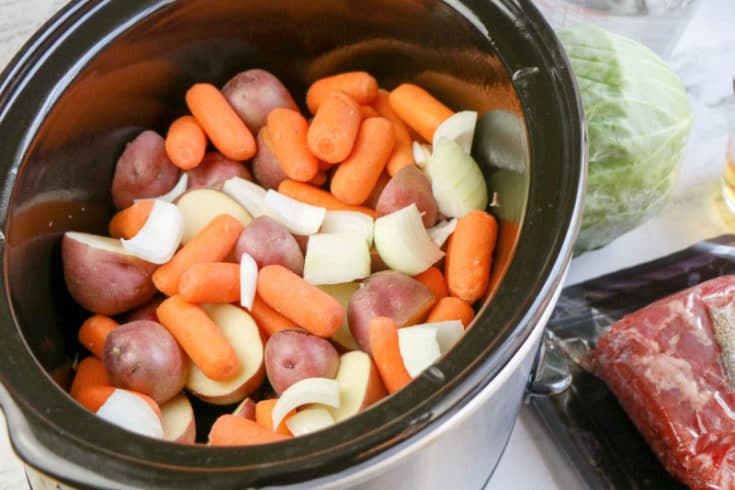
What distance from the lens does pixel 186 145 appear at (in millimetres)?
979

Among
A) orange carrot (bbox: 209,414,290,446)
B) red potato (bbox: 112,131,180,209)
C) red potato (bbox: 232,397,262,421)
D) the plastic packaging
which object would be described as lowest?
the plastic packaging

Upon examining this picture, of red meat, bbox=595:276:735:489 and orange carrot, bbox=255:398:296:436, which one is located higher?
orange carrot, bbox=255:398:296:436

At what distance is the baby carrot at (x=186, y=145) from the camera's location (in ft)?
3.22

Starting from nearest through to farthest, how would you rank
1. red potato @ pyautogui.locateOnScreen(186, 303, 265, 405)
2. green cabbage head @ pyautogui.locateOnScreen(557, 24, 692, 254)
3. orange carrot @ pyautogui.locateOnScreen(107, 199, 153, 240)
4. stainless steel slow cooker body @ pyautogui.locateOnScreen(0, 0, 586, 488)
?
stainless steel slow cooker body @ pyautogui.locateOnScreen(0, 0, 586, 488)
red potato @ pyautogui.locateOnScreen(186, 303, 265, 405)
orange carrot @ pyautogui.locateOnScreen(107, 199, 153, 240)
green cabbage head @ pyautogui.locateOnScreen(557, 24, 692, 254)

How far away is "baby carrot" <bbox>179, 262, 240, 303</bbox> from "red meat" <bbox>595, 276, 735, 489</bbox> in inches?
18.6

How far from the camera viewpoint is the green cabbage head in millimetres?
1062

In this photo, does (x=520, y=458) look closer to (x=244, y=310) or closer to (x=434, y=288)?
(x=434, y=288)

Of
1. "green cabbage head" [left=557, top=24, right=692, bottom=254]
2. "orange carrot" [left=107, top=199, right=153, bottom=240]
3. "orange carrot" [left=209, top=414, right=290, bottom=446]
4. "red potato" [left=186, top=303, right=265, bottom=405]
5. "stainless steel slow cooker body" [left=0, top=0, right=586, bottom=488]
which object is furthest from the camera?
"green cabbage head" [left=557, top=24, right=692, bottom=254]

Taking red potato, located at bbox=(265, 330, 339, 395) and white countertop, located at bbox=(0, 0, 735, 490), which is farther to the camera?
white countertop, located at bbox=(0, 0, 735, 490)

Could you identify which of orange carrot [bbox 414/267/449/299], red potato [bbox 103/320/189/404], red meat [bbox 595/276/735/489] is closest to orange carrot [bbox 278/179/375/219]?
orange carrot [bbox 414/267/449/299]

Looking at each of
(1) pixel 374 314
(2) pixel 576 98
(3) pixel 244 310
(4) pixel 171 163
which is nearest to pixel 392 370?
(1) pixel 374 314

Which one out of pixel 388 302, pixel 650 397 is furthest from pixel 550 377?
pixel 388 302

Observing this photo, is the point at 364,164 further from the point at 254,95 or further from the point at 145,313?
the point at 145,313

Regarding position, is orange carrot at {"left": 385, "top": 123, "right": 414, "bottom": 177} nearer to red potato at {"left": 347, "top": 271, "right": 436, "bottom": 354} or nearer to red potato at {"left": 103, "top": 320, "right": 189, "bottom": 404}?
red potato at {"left": 347, "top": 271, "right": 436, "bottom": 354}
